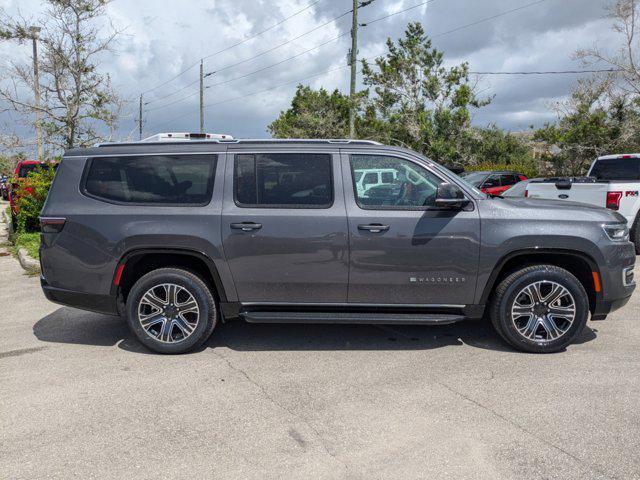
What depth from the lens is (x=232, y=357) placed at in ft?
14.8

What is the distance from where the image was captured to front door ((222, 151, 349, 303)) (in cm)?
433

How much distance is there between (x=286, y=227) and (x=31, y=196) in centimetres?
871

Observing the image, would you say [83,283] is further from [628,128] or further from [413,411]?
[628,128]

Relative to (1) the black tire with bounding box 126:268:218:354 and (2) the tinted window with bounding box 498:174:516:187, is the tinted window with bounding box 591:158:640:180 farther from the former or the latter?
(1) the black tire with bounding box 126:268:218:354

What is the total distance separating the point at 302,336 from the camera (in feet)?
16.6

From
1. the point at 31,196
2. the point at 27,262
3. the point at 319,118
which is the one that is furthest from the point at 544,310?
the point at 319,118

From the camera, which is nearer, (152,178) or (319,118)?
(152,178)

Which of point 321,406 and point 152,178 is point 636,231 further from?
point 152,178

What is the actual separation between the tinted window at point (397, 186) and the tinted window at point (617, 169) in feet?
23.8

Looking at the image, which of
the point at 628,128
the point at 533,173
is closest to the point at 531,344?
the point at 628,128

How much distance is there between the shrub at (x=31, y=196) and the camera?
10.6 m

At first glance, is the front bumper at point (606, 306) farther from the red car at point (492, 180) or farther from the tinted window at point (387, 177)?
the red car at point (492, 180)

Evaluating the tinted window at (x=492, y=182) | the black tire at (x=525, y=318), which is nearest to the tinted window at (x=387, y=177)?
the black tire at (x=525, y=318)

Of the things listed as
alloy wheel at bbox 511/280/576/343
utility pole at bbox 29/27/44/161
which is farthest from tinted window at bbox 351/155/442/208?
utility pole at bbox 29/27/44/161
